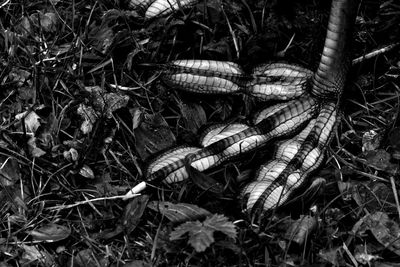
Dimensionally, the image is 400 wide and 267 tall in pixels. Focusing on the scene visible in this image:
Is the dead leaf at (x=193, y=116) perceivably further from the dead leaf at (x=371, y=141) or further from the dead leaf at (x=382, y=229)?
the dead leaf at (x=382, y=229)

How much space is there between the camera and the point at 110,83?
8.88 feet

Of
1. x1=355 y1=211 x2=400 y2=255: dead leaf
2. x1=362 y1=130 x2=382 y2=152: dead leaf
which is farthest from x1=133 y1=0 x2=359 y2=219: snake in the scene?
x1=355 y1=211 x2=400 y2=255: dead leaf

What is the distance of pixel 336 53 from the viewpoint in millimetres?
2404

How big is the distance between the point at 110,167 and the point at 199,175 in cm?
33

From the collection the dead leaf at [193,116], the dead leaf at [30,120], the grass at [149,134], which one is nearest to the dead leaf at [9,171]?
the grass at [149,134]

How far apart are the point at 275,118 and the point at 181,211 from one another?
0.50 m

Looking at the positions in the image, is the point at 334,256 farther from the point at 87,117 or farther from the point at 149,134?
the point at 87,117

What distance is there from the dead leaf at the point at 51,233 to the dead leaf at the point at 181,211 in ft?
0.99

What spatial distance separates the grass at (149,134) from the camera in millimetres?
2227

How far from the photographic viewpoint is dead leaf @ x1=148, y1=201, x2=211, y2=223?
2.24 metres

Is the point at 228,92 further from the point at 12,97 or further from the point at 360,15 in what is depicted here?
the point at 12,97

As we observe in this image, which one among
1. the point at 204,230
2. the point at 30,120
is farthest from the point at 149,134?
the point at 204,230

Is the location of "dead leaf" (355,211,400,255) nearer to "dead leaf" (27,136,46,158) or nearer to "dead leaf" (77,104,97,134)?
"dead leaf" (77,104,97,134)

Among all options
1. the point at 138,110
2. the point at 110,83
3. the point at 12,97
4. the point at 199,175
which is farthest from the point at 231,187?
the point at 12,97
